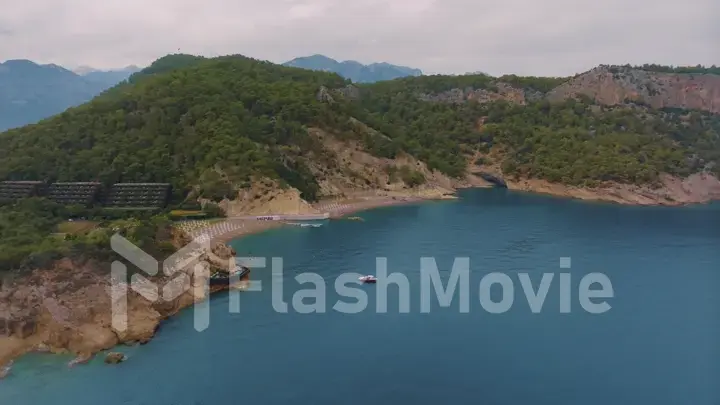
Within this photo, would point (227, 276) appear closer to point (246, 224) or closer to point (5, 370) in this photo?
point (5, 370)

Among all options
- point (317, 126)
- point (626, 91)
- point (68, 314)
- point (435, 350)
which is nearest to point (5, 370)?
point (68, 314)

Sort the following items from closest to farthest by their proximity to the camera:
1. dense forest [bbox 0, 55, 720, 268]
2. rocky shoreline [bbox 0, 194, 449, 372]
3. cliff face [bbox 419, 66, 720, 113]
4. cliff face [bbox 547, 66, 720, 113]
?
1. rocky shoreline [bbox 0, 194, 449, 372]
2. dense forest [bbox 0, 55, 720, 268]
3. cliff face [bbox 547, 66, 720, 113]
4. cliff face [bbox 419, 66, 720, 113]

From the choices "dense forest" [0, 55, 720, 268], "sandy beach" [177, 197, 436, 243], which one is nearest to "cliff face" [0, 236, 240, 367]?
"dense forest" [0, 55, 720, 268]

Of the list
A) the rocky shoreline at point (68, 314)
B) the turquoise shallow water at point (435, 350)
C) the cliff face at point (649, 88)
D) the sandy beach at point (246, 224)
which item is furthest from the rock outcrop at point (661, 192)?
the rocky shoreline at point (68, 314)

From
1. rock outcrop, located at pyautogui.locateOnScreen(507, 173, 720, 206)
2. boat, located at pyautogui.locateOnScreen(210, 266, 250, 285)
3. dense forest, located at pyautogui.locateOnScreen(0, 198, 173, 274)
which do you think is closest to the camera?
dense forest, located at pyautogui.locateOnScreen(0, 198, 173, 274)

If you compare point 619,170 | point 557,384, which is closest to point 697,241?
point 619,170

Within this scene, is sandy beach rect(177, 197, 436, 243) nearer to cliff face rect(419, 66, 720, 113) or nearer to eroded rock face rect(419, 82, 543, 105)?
eroded rock face rect(419, 82, 543, 105)
